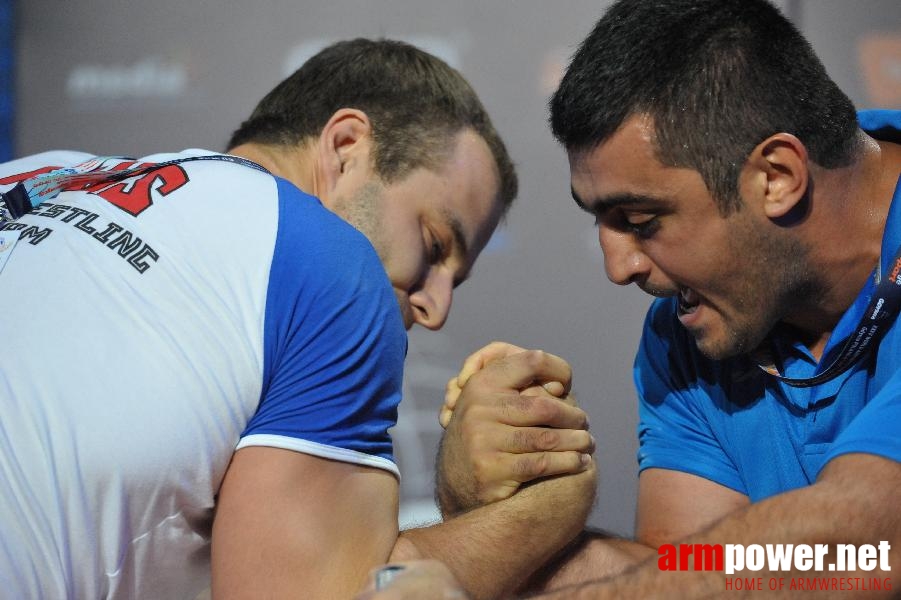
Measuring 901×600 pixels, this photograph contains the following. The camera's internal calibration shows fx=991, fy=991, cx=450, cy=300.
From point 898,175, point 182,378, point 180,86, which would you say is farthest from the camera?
point 180,86

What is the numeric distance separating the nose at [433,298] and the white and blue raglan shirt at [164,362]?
1.62ft

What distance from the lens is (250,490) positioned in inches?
44.7

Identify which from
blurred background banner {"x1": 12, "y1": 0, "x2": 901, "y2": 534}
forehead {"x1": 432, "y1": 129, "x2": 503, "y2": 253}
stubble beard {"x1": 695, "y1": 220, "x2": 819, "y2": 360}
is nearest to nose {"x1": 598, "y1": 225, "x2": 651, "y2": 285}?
stubble beard {"x1": 695, "y1": 220, "x2": 819, "y2": 360}

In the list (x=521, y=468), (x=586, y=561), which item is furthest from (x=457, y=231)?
(x=586, y=561)

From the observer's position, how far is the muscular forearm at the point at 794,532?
1069 millimetres

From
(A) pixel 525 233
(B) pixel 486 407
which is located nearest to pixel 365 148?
(B) pixel 486 407

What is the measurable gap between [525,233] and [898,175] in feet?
5.60

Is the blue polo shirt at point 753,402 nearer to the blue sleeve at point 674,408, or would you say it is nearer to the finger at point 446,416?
the blue sleeve at point 674,408

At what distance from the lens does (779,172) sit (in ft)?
4.61

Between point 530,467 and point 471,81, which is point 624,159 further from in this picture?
point 471,81

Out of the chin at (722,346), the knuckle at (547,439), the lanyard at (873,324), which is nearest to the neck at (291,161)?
the knuckle at (547,439)

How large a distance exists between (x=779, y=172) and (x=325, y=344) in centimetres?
69

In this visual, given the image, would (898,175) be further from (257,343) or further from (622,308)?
(622,308)

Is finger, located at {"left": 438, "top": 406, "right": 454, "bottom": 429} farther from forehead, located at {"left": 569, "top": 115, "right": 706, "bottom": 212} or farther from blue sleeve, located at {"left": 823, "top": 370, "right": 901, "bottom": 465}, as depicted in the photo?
blue sleeve, located at {"left": 823, "top": 370, "right": 901, "bottom": 465}
